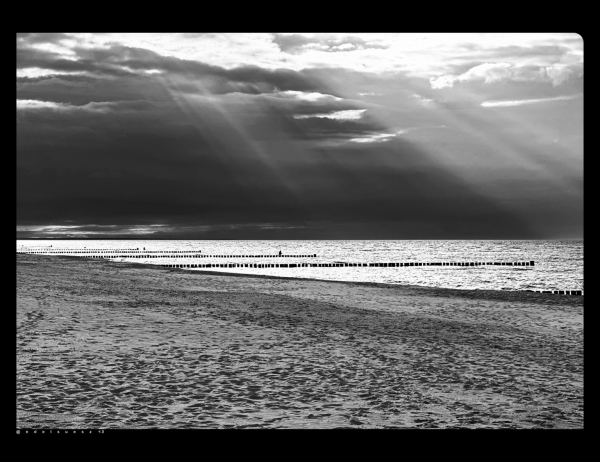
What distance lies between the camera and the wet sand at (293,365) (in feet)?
21.6

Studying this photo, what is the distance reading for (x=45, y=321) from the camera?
13.2 meters

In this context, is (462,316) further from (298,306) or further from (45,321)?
(45,321)

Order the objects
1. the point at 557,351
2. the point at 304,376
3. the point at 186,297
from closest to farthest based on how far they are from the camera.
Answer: the point at 304,376 < the point at 557,351 < the point at 186,297

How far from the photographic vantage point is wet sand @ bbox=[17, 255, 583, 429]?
6.58 m

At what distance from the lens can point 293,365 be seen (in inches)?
361
